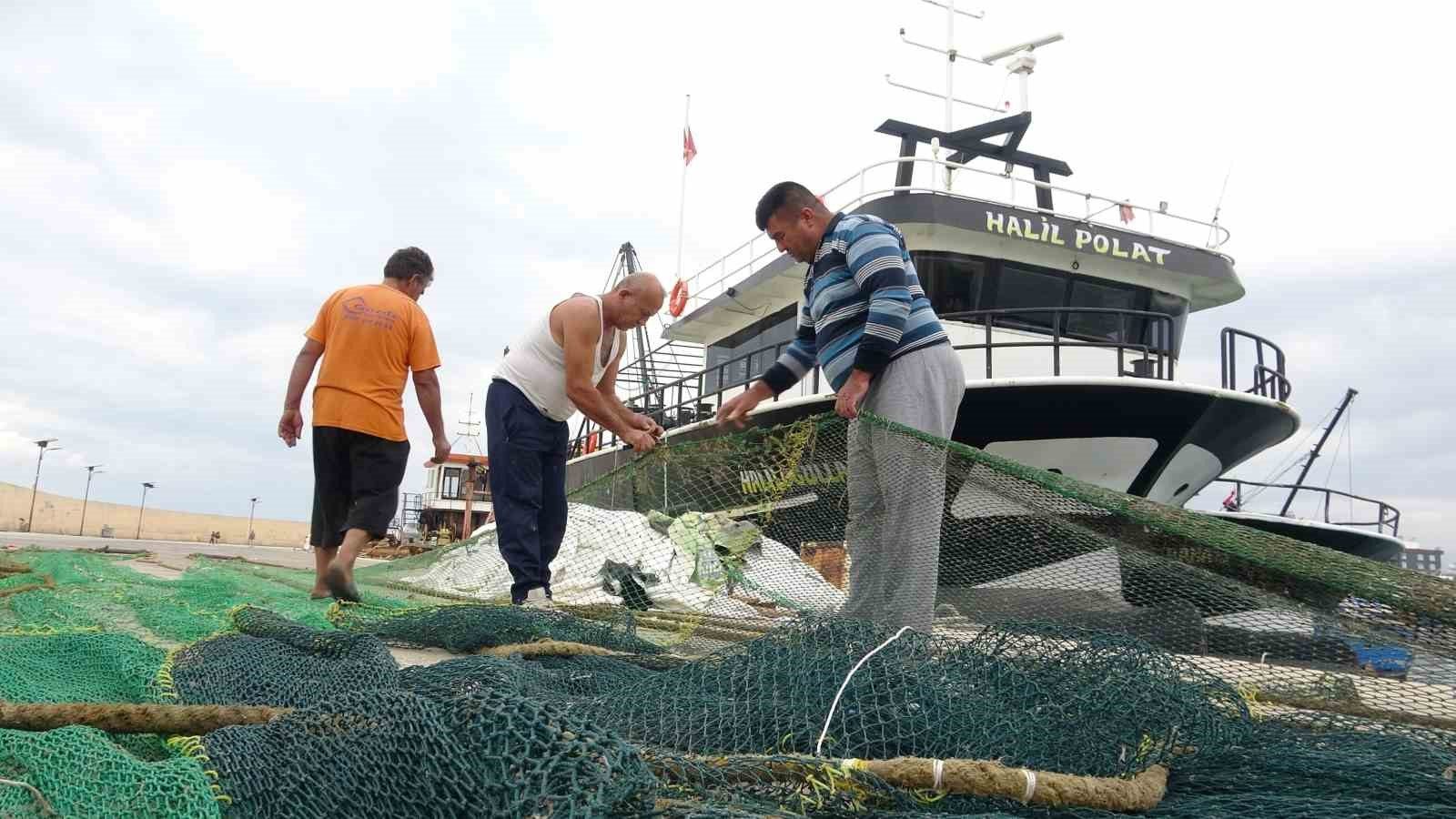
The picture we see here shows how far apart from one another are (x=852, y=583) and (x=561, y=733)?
2149 mm

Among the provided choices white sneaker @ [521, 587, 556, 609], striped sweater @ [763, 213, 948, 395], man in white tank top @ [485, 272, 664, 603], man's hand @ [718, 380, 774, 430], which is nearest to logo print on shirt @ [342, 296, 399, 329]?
man in white tank top @ [485, 272, 664, 603]

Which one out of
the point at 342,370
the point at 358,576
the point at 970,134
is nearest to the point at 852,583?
the point at 342,370

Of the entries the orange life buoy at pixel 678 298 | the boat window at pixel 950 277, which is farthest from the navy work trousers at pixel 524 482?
the orange life buoy at pixel 678 298

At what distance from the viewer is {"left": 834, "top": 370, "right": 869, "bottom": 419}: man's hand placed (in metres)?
2.99

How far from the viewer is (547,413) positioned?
3775mm

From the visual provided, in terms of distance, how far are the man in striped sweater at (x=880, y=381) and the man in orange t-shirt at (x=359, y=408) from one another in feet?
A: 5.89

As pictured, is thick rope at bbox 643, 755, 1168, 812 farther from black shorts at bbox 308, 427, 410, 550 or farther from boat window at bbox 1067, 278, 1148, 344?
boat window at bbox 1067, 278, 1148, 344

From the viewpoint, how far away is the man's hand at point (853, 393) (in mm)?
2994

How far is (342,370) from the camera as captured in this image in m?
3.93

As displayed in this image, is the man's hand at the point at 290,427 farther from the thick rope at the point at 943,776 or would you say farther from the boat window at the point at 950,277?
the boat window at the point at 950,277

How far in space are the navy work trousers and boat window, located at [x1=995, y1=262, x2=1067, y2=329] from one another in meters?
5.28

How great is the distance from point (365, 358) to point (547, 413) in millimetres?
877

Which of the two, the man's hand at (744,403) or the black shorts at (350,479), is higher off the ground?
the man's hand at (744,403)

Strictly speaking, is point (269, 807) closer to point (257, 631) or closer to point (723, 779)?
point (723, 779)
